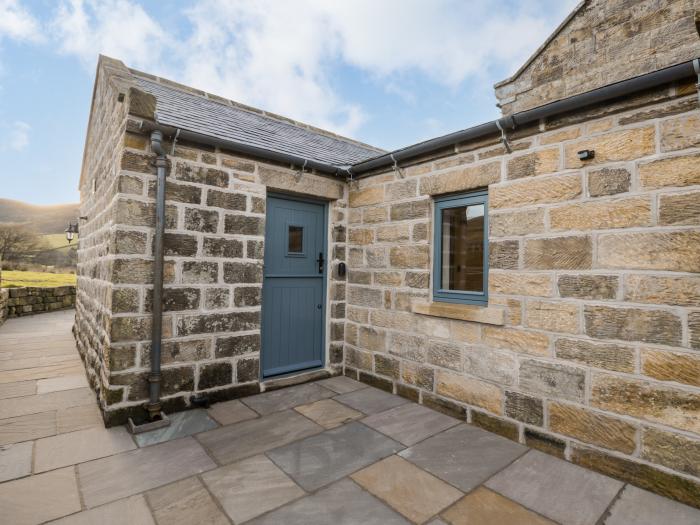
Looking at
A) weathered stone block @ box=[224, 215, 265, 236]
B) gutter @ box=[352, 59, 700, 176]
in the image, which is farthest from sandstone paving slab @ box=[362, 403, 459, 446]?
gutter @ box=[352, 59, 700, 176]

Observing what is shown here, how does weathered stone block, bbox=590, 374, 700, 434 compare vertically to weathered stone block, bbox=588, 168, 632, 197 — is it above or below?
below

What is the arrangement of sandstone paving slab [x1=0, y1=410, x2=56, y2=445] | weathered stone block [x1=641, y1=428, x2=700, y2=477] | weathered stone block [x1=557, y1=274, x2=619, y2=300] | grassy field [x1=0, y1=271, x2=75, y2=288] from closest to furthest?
weathered stone block [x1=641, y1=428, x2=700, y2=477] < weathered stone block [x1=557, y1=274, x2=619, y2=300] < sandstone paving slab [x1=0, y1=410, x2=56, y2=445] < grassy field [x1=0, y1=271, x2=75, y2=288]

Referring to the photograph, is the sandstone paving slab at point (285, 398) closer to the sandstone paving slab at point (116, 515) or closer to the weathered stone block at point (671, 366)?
the sandstone paving slab at point (116, 515)

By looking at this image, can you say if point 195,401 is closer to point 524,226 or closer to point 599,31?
point 524,226

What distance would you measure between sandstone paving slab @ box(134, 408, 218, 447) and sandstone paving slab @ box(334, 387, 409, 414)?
1.32 metres

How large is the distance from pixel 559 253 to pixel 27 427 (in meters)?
4.61

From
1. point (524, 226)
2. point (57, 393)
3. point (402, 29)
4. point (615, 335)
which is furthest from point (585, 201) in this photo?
point (402, 29)

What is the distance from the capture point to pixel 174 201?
3311mm

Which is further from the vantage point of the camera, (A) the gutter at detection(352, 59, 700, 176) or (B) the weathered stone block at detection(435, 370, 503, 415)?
(B) the weathered stone block at detection(435, 370, 503, 415)

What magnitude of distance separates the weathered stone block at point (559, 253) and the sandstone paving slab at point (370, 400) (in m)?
1.94

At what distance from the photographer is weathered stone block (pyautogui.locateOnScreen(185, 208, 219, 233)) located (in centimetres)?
339

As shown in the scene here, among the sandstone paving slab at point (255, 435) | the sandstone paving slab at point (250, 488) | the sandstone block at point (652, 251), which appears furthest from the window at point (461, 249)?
the sandstone paving slab at point (250, 488)

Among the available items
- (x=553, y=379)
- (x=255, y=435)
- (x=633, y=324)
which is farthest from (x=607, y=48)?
(x=255, y=435)

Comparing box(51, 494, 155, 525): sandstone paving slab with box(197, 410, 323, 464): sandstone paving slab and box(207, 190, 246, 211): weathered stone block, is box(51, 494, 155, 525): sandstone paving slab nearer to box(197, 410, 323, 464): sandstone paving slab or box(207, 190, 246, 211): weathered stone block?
box(197, 410, 323, 464): sandstone paving slab
